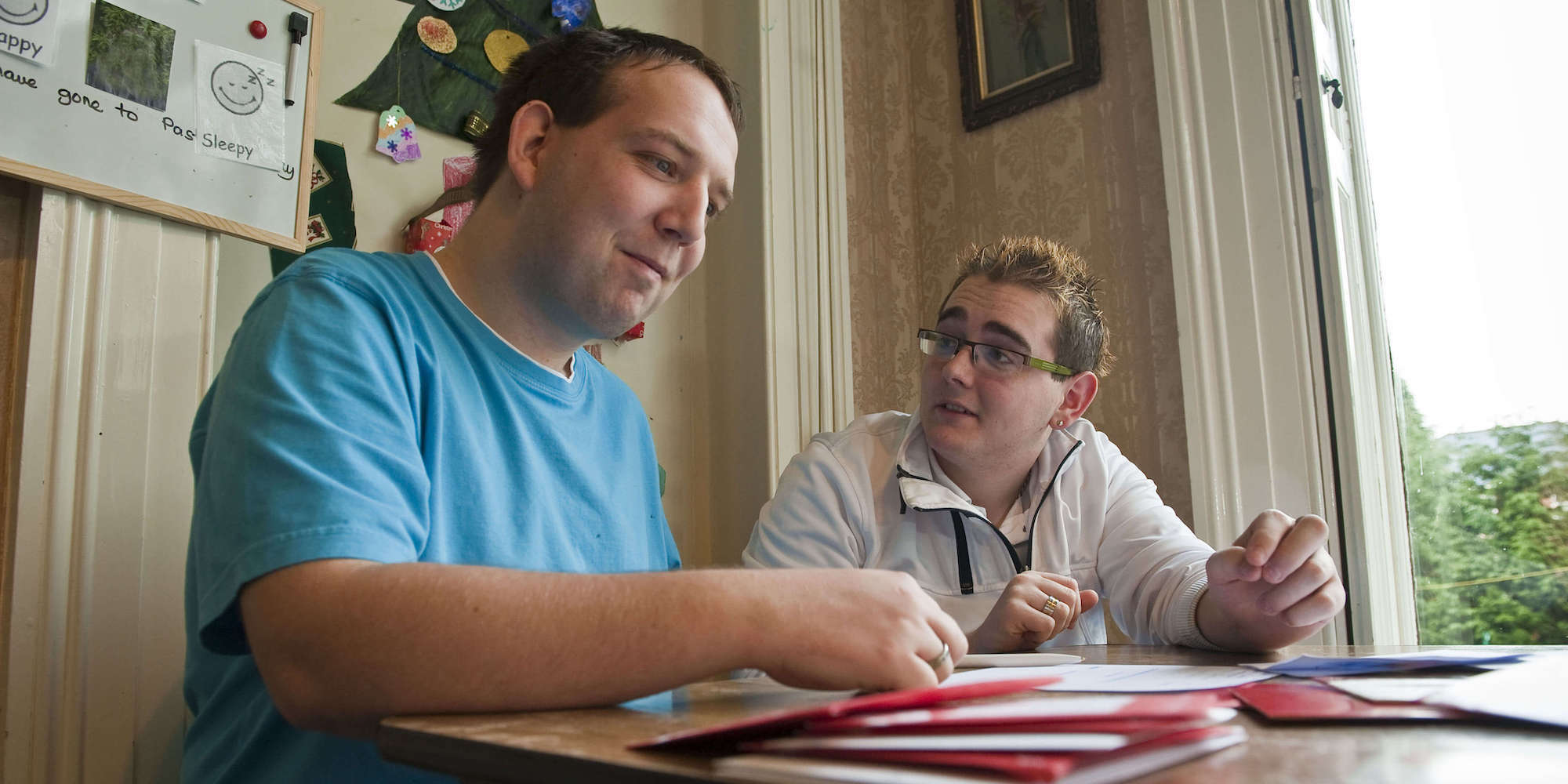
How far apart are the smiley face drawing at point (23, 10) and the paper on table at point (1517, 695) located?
1.52m

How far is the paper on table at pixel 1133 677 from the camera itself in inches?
26.2

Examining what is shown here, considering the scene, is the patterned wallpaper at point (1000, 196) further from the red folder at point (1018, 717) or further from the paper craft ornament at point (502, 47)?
the red folder at point (1018, 717)

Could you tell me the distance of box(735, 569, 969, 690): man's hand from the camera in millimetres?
594

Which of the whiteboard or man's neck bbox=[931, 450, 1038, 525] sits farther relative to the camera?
man's neck bbox=[931, 450, 1038, 525]

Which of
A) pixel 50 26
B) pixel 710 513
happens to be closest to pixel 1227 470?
pixel 710 513


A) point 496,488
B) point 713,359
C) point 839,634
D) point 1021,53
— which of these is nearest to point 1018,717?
point 839,634

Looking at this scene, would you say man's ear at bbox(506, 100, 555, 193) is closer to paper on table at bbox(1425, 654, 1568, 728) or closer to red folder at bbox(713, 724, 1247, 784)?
red folder at bbox(713, 724, 1247, 784)

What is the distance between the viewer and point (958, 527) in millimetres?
1604

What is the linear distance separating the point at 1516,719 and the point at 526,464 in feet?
2.72

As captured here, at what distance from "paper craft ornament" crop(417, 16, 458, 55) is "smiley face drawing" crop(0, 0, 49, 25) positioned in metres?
0.64

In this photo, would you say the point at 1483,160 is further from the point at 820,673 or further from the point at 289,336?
the point at 289,336

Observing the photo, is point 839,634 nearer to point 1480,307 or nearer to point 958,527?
point 958,527

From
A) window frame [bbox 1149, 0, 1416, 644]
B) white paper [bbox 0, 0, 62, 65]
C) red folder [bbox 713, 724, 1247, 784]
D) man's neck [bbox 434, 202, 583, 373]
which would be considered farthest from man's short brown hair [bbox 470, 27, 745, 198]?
window frame [bbox 1149, 0, 1416, 644]

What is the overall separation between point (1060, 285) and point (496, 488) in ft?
3.96
